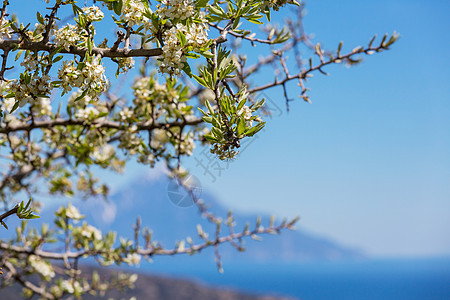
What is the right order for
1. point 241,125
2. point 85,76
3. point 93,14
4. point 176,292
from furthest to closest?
point 176,292 < point 93,14 < point 85,76 < point 241,125

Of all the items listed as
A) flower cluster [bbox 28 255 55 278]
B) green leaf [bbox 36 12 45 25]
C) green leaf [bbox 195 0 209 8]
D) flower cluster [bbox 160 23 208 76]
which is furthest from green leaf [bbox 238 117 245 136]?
flower cluster [bbox 28 255 55 278]

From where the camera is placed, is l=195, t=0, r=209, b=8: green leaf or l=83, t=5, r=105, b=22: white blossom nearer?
l=195, t=0, r=209, b=8: green leaf

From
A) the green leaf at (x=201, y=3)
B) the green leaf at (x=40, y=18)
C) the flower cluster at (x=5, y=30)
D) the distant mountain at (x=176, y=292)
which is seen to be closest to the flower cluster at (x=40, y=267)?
the flower cluster at (x=5, y=30)

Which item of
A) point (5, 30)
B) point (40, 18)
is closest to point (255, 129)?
point (40, 18)

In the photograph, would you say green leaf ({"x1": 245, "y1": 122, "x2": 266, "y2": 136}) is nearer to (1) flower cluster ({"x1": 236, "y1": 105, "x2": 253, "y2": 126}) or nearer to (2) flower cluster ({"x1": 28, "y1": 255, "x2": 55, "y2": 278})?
(1) flower cluster ({"x1": 236, "y1": 105, "x2": 253, "y2": 126})

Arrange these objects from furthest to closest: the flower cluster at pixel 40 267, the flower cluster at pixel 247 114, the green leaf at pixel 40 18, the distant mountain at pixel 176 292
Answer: the distant mountain at pixel 176 292 < the flower cluster at pixel 40 267 < the green leaf at pixel 40 18 < the flower cluster at pixel 247 114

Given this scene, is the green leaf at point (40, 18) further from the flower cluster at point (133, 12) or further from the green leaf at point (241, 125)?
the green leaf at point (241, 125)

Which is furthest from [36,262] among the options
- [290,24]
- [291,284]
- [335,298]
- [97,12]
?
[291,284]

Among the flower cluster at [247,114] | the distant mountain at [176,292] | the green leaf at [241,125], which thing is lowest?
the green leaf at [241,125]

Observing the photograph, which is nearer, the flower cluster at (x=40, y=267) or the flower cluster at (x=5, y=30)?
the flower cluster at (x=5, y=30)

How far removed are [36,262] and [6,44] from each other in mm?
3066

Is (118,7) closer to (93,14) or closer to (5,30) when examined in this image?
(93,14)

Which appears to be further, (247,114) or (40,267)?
(40,267)

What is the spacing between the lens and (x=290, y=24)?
5293 millimetres
